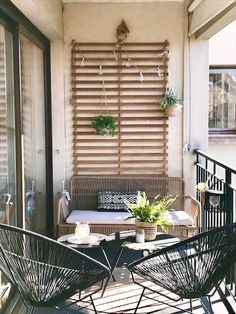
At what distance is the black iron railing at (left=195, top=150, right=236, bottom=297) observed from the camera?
3.83 meters

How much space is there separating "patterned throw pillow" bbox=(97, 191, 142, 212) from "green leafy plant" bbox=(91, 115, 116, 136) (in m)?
0.71

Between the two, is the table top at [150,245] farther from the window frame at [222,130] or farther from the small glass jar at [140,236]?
the window frame at [222,130]

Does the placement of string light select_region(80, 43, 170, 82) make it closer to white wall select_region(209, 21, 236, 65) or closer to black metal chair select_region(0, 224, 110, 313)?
white wall select_region(209, 21, 236, 65)

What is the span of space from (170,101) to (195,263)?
2.93m

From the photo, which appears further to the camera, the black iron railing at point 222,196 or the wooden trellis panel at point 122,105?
the wooden trellis panel at point 122,105

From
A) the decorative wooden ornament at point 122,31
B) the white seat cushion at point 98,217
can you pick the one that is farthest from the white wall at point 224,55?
the white seat cushion at point 98,217

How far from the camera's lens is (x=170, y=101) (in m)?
5.32

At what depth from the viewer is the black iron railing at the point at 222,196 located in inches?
151

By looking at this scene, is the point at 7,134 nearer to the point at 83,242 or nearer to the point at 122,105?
the point at 83,242

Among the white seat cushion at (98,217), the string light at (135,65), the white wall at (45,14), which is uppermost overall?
the white wall at (45,14)

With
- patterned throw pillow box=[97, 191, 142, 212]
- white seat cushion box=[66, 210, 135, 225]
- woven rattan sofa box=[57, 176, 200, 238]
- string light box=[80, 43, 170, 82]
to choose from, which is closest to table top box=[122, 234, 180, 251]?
white seat cushion box=[66, 210, 135, 225]

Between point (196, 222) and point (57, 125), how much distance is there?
1957mm

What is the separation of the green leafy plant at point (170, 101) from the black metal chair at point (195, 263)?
9.12 ft

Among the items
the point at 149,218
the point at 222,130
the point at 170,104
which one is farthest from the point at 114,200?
the point at 222,130
